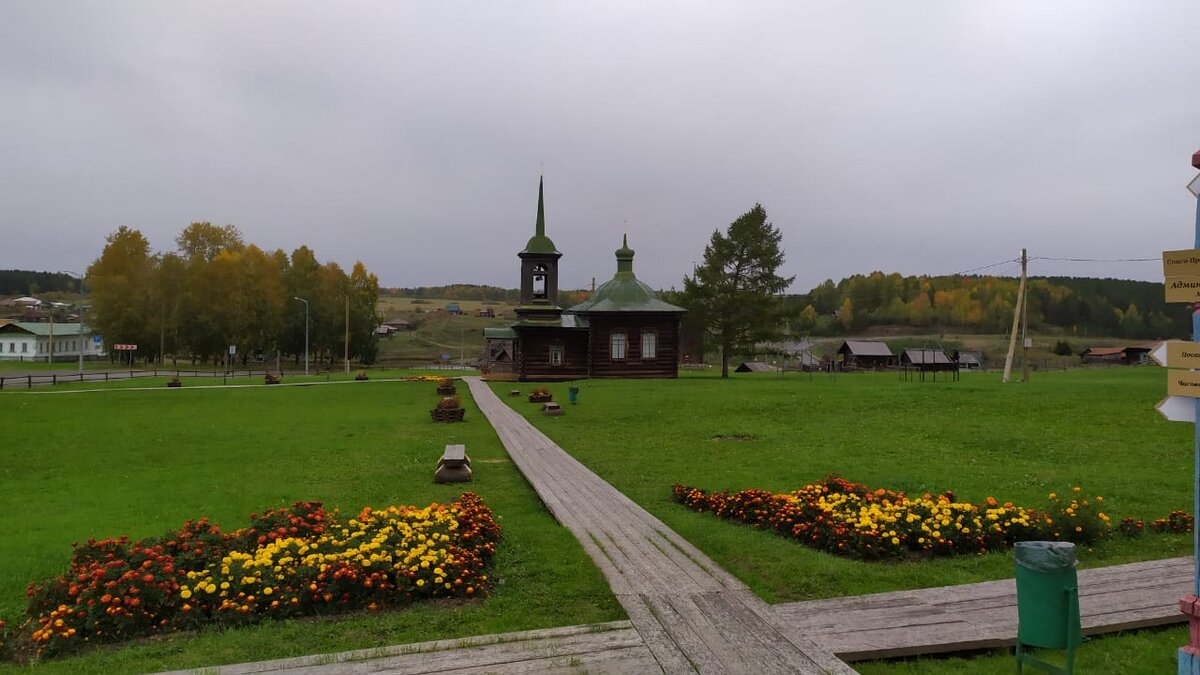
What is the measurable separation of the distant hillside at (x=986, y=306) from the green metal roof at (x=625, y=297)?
69.9 meters

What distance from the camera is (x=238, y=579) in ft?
24.2

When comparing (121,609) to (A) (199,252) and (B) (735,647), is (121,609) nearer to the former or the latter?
(B) (735,647)

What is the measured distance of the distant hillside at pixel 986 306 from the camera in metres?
133

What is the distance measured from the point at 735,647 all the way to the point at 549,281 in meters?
45.9

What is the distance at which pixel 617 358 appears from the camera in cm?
4925

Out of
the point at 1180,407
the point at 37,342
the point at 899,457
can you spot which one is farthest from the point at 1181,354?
the point at 37,342

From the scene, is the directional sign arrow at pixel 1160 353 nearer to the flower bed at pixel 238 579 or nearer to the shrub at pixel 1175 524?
the flower bed at pixel 238 579

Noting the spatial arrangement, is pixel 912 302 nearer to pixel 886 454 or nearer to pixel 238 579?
pixel 886 454

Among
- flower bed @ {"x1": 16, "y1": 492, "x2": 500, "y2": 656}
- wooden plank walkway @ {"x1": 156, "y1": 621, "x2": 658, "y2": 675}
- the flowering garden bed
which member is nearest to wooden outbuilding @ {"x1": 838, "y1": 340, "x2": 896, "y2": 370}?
the flowering garden bed

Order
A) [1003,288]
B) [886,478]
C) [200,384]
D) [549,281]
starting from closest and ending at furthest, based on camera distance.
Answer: [886,478], [200,384], [549,281], [1003,288]

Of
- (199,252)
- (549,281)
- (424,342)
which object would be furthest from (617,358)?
→ (424,342)

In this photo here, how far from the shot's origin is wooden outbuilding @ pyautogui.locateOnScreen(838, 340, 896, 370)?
292ft

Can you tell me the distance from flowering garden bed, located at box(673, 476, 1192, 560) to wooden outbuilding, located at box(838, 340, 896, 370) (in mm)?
82419

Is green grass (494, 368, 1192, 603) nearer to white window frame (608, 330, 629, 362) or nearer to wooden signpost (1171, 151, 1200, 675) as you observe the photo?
wooden signpost (1171, 151, 1200, 675)
